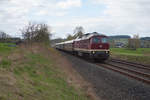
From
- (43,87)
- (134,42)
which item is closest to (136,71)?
(43,87)

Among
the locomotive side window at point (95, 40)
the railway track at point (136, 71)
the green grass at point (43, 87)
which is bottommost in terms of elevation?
the railway track at point (136, 71)

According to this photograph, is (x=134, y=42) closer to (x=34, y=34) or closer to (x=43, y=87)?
(x=34, y=34)

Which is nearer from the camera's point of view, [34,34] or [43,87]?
[43,87]

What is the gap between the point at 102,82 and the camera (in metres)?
11.0

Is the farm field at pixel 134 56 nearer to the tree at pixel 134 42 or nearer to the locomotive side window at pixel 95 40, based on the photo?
the locomotive side window at pixel 95 40

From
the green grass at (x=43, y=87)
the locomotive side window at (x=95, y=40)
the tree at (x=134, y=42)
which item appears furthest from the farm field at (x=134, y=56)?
the tree at (x=134, y=42)

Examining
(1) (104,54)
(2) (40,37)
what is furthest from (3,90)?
(2) (40,37)

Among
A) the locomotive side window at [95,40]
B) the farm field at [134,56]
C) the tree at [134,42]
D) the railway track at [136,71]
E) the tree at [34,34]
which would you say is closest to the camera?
the railway track at [136,71]

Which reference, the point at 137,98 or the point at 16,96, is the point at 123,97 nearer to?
the point at 137,98

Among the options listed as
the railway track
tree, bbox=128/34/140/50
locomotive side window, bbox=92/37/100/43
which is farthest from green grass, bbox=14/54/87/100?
tree, bbox=128/34/140/50

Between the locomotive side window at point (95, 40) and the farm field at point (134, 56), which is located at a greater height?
the locomotive side window at point (95, 40)

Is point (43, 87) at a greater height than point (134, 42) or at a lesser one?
lesser

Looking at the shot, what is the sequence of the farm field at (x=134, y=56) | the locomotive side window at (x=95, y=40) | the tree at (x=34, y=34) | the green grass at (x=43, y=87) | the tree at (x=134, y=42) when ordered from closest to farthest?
the green grass at (x=43, y=87) < the locomotive side window at (x=95, y=40) < the farm field at (x=134, y=56) < the tree at (x=34, y=34) < the tree at (x=134, y=42)

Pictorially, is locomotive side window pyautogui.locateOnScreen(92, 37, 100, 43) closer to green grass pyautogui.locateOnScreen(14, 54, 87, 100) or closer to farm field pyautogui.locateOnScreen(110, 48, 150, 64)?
farm field pyautogui.locateOnScreen(110, 48, 150, 64)
